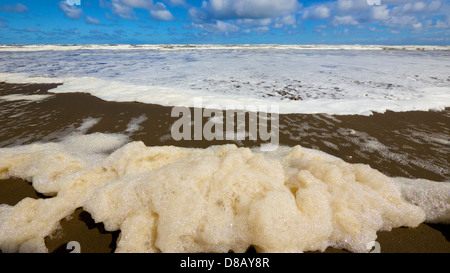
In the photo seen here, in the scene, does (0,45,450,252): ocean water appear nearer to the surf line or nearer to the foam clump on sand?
the foam clump on sand

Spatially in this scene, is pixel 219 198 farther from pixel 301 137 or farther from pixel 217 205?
pixel 301 137

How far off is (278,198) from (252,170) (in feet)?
1.47

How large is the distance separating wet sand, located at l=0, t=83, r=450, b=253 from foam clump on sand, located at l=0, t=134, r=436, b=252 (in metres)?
0.15

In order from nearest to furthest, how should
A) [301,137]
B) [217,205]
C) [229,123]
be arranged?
[217,205], [301,137], [229,123]

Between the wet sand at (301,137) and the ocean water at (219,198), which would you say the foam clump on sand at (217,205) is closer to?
the ocean water at (219,198)

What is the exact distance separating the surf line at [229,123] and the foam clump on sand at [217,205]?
133 cm

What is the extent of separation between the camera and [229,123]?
4.68 meters

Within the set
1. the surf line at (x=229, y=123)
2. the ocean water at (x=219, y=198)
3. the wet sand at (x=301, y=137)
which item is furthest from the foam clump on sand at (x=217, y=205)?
the surf line at (x=229, y=123)

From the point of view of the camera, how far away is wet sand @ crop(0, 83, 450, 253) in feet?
6.84

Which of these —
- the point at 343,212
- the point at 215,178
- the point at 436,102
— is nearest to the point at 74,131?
the point at 215,178

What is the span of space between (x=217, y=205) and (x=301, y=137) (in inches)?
99.3

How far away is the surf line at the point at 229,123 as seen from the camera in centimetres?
409

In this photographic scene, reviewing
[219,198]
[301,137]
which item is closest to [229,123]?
[301,137]

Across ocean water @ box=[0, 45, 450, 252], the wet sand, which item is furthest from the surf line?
ocean water @ box=[0, 45, 450, 252]
